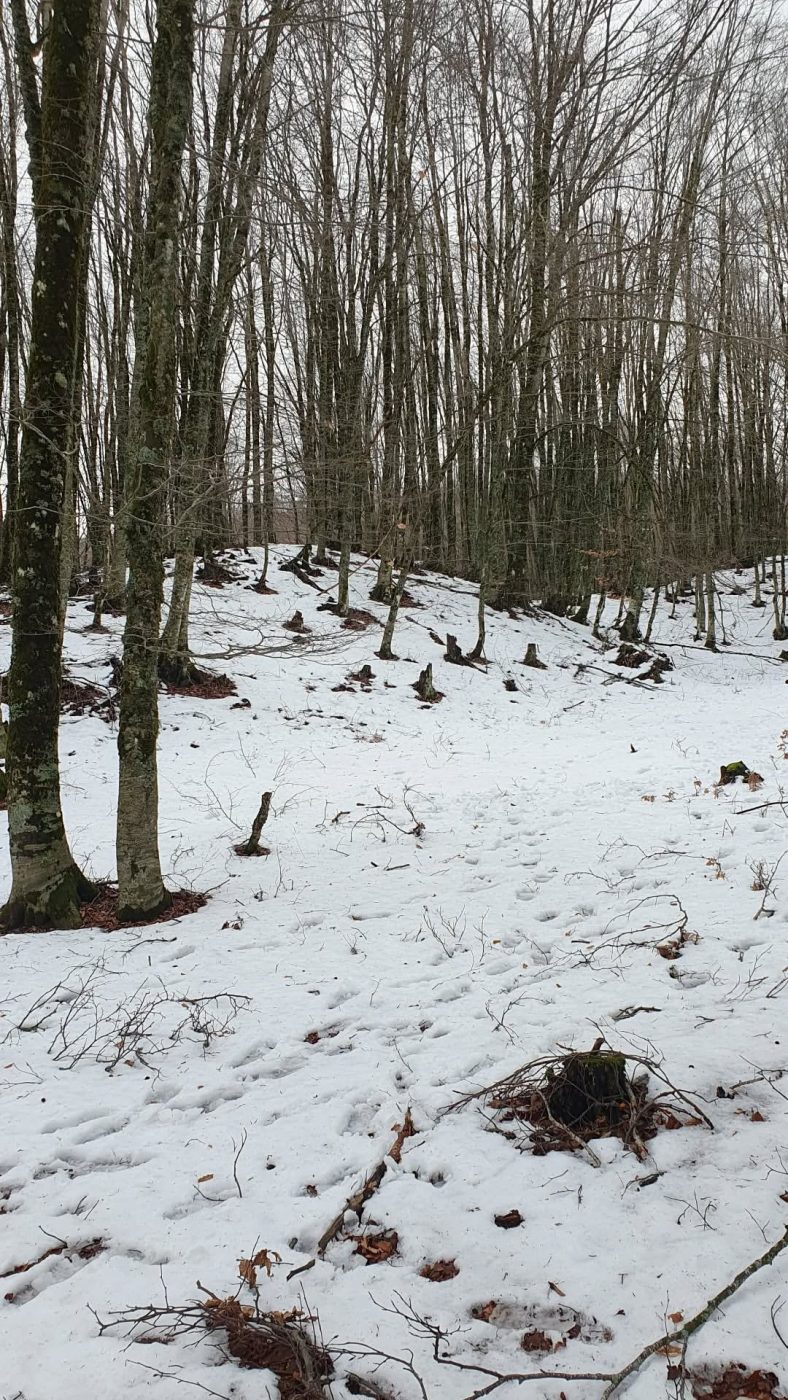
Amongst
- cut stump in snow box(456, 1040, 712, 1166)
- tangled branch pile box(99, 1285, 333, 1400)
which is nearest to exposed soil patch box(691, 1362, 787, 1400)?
cut stump in snow box(456, 1040, 712, 1166)

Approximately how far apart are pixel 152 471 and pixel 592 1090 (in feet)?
14.5

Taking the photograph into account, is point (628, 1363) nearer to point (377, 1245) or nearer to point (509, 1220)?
point (509, 1220)

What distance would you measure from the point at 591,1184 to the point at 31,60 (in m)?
8.67

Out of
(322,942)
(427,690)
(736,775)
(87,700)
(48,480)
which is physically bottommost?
(322,942)

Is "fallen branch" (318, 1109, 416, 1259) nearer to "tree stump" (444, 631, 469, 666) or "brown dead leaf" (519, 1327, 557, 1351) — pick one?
"brown dead leaf" (519, 1327, 557, 1351)

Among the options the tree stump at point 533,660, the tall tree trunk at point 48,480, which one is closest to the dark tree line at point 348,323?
the tall tree trunk at point 48,480

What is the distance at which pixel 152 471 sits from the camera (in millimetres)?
4781

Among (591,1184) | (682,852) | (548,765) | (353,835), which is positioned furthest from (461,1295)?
(548,765)

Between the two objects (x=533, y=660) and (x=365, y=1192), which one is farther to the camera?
(x=533, y=660)

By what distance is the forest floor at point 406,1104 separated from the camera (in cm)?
188

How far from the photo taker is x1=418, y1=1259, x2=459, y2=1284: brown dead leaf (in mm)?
2084

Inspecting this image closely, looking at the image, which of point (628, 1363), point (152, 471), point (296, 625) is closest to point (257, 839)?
point (152, 471)

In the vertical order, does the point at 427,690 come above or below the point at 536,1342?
above

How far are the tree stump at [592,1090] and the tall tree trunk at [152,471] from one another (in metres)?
3.53
